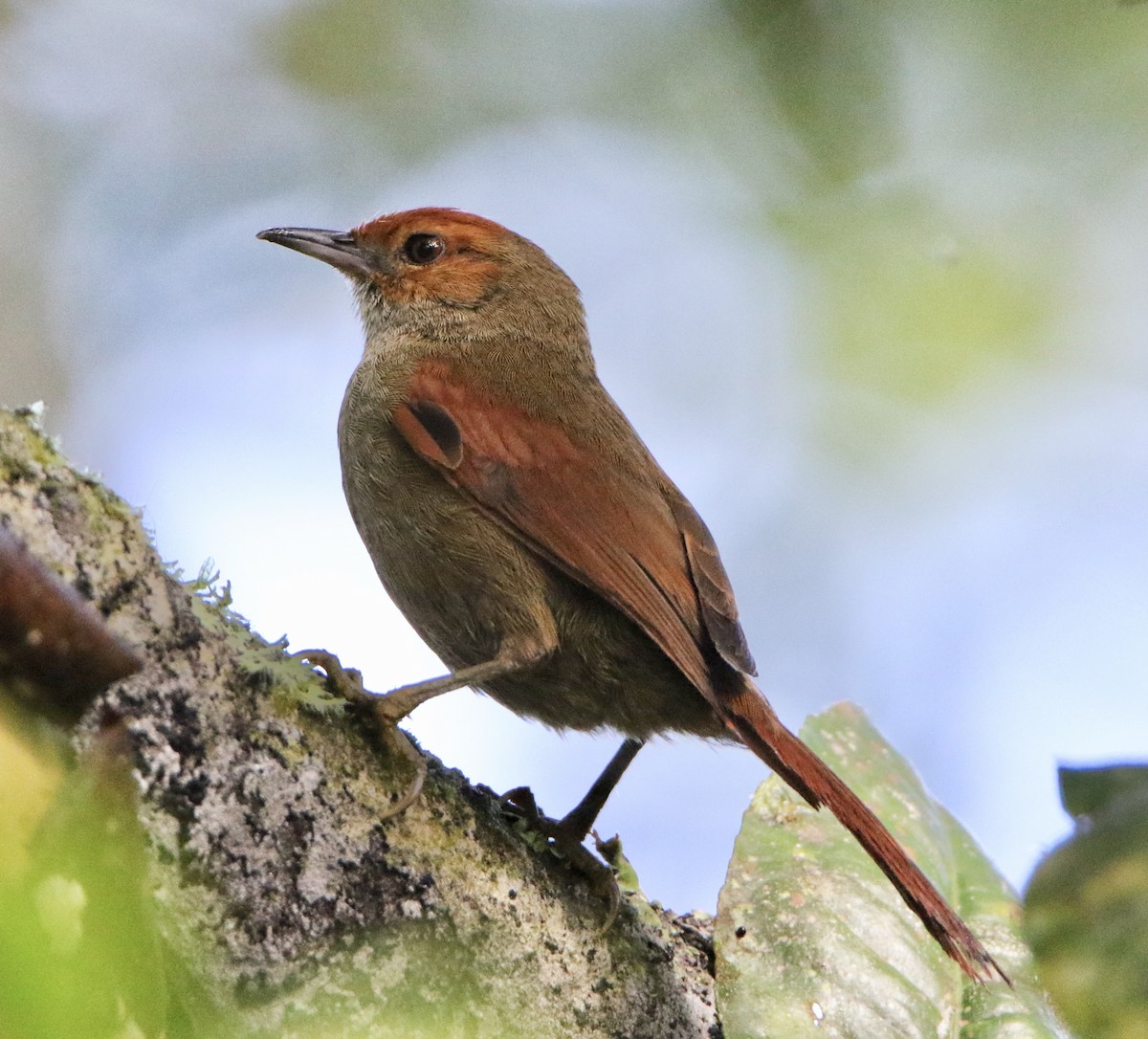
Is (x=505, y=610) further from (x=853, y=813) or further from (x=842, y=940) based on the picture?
(x=842, y=940)

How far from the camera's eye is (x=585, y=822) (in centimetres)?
302

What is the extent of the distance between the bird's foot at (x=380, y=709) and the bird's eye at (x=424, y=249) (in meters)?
2.22

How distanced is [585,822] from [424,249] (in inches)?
85.4

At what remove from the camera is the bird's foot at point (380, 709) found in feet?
7.21

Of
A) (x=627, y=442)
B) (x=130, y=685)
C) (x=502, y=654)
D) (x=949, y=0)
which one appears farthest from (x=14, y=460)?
(x=949, y=0)

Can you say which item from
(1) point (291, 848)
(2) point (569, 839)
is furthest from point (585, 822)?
(1) point (291, 848)

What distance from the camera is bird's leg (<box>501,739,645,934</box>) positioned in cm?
265

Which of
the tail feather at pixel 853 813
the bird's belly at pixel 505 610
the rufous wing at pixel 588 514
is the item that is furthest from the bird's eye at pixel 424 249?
the tail feather at pixel 853 813

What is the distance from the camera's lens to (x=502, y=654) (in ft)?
10.0

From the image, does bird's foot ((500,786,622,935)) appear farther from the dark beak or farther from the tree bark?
the dark beak

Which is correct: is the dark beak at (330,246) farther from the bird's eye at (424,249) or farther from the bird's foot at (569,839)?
the bird's foot at (569,839)

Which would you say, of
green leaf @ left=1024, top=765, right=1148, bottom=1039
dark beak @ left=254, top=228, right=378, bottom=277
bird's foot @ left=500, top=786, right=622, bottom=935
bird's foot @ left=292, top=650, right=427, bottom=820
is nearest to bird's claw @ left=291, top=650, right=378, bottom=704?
bird's foot @ left=292, top=650, right=427, bottom=820

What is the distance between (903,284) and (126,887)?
14.4 ft

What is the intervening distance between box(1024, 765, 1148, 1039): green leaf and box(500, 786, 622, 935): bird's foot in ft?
2.81
